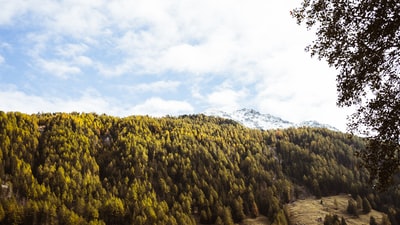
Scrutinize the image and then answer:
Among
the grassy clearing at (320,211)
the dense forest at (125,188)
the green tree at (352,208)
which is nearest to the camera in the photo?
the dense forest at (125,188)

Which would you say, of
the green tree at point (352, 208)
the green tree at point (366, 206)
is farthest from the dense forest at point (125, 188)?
the green tree at point (352, 208)

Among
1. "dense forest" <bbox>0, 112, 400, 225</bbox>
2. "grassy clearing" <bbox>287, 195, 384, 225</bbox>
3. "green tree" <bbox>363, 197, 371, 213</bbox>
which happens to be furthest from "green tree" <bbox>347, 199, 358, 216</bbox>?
"dense forest" <bbox>0, 112, 400, 225</bbox>

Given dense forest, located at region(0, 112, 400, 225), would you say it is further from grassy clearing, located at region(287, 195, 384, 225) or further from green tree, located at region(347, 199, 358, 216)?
green tree, located at region(347, 199, 358, 216)

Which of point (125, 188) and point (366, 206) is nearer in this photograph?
point (125, 188)

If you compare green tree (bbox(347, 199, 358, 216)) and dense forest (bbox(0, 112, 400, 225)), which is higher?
dense forest (bbox(0, 112, 400, 225))

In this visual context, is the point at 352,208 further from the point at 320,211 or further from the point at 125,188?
the point at 125,188

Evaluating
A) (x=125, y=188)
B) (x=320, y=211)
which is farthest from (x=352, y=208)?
(x=125, y=188)

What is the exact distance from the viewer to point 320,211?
162000 mm

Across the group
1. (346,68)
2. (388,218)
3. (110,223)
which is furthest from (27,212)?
(388,218)

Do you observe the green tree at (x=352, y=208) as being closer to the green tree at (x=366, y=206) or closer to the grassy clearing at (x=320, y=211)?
the grassy clearing at (x=320, y=211)

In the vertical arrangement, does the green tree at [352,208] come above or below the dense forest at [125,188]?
below

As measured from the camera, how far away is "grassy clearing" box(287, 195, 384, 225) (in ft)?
→ 499

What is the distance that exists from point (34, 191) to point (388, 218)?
157917mm

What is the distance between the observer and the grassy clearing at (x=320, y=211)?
499 ft
